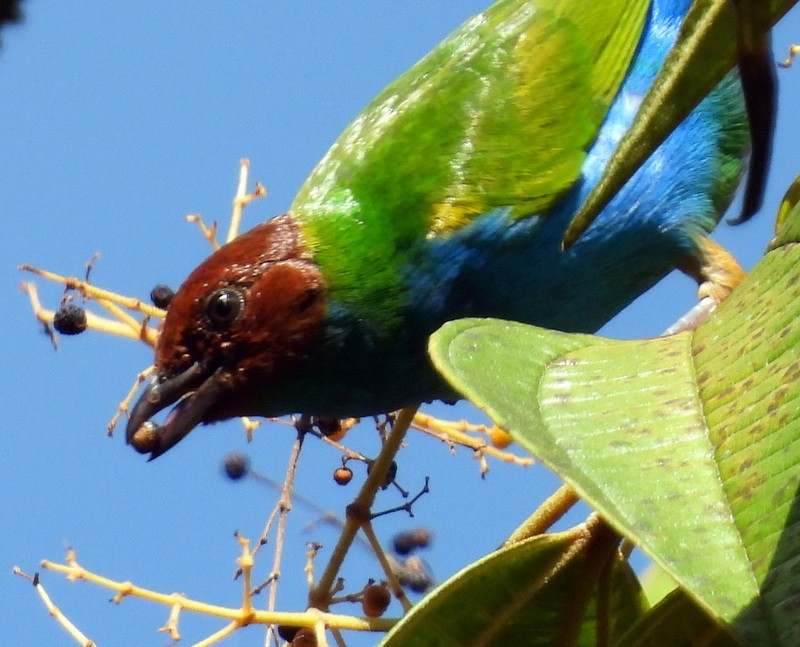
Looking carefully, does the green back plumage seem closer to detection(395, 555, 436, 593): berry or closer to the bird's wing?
the bird's wing

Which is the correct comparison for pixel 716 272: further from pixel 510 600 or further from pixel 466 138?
pixel 510 600

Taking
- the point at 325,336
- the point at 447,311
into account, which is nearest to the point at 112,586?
the point at 325,336

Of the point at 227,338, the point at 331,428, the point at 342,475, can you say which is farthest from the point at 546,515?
the point at 342,475

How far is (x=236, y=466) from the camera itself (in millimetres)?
2707

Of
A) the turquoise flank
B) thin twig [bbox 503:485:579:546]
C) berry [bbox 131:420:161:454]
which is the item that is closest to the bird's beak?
berry [bbox 131:420:161:454]

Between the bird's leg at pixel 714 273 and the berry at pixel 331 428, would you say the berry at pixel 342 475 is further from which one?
the bird's leg at pixel 714 273

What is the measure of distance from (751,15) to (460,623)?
→ 0.69 m

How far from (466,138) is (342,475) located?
79cm

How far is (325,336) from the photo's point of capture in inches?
93.7

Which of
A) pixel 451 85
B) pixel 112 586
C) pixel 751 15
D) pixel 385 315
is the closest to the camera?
pixel 751 15

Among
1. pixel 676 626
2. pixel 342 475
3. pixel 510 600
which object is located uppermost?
pixel 342 475

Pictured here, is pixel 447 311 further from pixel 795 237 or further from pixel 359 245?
pixel 795 237

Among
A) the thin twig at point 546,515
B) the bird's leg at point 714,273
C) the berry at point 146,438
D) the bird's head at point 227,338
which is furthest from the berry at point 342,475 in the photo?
the thin twig at point 546,515

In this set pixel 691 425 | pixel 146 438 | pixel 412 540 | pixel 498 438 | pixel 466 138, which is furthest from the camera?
pixel 412 540
